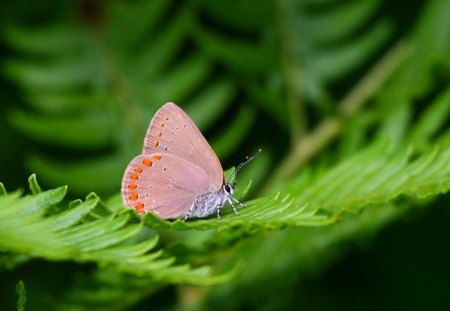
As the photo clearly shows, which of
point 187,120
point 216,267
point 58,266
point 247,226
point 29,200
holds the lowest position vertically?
point 247,226

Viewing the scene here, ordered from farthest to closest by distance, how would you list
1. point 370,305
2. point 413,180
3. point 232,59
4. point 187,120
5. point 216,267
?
point 370,305
point 232,59
point 216,267
point 187,120
point 413,180

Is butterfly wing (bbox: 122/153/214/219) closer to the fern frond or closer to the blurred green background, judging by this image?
the blurred green background

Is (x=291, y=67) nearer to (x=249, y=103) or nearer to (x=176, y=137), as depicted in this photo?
(x=249, y=103)

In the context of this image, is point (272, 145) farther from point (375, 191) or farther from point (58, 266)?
point (375, 191)

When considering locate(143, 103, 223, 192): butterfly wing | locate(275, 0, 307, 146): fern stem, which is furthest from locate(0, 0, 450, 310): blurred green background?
locate(143, 103, 223, 192): butterfly wing

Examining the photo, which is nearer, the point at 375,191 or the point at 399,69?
the point at 375,191

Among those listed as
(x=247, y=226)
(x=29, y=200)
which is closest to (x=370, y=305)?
(x=247, y=226)

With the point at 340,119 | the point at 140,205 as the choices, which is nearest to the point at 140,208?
the point at 140,205

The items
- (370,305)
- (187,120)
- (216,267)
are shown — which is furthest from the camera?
(370,305)

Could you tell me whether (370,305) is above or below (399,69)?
below
